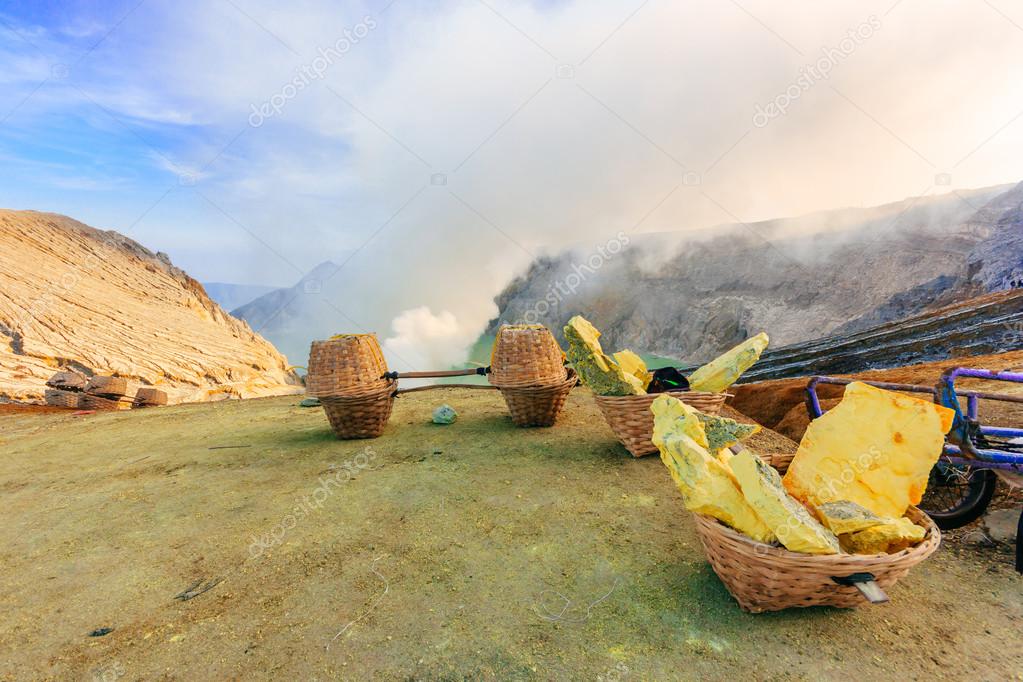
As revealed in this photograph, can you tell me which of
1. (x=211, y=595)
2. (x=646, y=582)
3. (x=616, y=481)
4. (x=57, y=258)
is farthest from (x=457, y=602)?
(x=57, y=258)

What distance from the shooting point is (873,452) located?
7.63 ft

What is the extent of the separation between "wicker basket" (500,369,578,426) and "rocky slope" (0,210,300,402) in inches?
267

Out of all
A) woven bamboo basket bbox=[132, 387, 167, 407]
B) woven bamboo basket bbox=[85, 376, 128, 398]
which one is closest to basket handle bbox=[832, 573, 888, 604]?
woven bamboo basket bbox=[132, 387, 167, 407]

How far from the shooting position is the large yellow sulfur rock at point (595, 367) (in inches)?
157

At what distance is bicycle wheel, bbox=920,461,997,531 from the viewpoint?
2.76 m

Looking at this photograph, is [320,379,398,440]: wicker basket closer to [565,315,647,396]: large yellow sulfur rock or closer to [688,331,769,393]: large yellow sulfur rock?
[565,315,647,396]: large yellow sulfur rock

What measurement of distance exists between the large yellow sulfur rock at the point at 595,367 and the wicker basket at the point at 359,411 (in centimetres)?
198

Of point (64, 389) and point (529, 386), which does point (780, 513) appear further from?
point (64, 389)

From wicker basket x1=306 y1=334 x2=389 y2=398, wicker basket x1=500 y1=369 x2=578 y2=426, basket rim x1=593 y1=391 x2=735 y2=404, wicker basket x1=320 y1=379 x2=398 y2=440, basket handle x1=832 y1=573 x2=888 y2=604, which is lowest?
basket handle x1=832 y1=573 x2=888 y2=604

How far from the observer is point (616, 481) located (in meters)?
3.55

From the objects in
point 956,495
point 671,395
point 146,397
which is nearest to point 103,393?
point 146,397

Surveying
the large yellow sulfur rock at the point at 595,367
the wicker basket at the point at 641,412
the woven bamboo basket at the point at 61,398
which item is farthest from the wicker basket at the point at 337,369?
the woven bamboo basket at the point at 61,398

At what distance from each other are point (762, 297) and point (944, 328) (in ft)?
32.5

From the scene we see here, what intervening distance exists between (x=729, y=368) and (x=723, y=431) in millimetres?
1370
